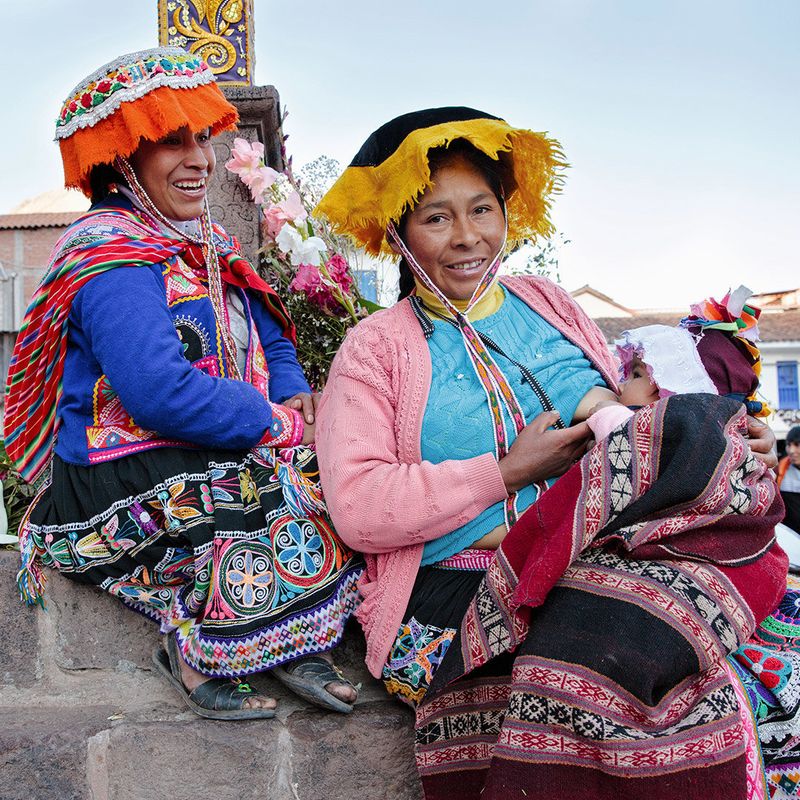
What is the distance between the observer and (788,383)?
25.4 meters

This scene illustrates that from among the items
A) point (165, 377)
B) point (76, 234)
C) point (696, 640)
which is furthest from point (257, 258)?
point (696, 640)

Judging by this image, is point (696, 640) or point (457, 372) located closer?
point (696, 640)

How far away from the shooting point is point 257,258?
3910 mm

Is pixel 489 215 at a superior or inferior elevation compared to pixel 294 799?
superior

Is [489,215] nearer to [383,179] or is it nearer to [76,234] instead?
[383,179]

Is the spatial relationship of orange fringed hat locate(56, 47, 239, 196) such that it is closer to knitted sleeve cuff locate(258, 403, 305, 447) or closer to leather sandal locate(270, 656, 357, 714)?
knitted sleeve cuff locate(258, 403, 305, 447)

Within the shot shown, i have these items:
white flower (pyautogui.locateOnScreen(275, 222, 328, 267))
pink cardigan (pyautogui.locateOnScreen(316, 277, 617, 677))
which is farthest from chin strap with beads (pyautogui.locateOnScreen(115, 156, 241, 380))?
white flower (pyautogui.locateOnScreen(275, 222, 328, 267))

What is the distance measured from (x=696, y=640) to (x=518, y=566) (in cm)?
42

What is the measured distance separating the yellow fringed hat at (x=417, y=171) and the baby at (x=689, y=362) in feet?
2.03

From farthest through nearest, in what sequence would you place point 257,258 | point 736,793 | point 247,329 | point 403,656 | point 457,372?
point 257,258, point 247,329, point 457,372, point 403,656, point 736,793

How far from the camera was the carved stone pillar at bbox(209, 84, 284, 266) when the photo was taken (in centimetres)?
387

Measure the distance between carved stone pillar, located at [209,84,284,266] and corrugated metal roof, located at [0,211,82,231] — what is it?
26.4 meters

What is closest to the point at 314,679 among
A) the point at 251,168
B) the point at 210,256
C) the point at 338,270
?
the point at 210,256

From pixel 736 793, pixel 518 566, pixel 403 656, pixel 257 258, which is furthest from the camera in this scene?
pixel 257 258
